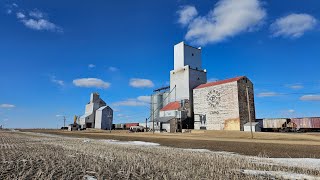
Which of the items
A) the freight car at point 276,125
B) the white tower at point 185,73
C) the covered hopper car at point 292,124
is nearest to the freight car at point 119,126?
the white tower at point 185,73

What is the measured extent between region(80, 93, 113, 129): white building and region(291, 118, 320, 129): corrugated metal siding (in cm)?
7141

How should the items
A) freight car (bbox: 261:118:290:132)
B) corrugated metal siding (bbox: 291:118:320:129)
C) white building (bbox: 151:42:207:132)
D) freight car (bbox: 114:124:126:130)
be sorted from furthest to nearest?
freight car (bbox: 114:124:126:130) < white building (bbox: 151:42:207:132) < freight car (bbox: 261:118:290:132) < corrugated metal siding (bbox: 291:118:320:129)

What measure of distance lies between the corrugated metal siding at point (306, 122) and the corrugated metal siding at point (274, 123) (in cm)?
263

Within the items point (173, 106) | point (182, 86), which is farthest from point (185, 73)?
point (173, 106)

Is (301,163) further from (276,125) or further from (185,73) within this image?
(185,73)

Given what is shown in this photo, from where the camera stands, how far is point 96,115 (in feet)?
368

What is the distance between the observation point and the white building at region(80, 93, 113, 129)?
109 meters

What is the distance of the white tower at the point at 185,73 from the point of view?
250 ft

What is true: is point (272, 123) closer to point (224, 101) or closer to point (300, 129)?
point (300, 129)

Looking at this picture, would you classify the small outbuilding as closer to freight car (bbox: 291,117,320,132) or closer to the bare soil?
freight car (bbox: 291,117,320,132)

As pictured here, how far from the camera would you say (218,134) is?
161 ft

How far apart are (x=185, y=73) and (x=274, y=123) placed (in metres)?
29.5

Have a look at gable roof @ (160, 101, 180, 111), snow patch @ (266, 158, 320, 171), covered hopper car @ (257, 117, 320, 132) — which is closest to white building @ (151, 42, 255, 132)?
gable roof @ (160, 101, 180, 111)

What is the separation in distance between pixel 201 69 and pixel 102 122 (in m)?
51.6
